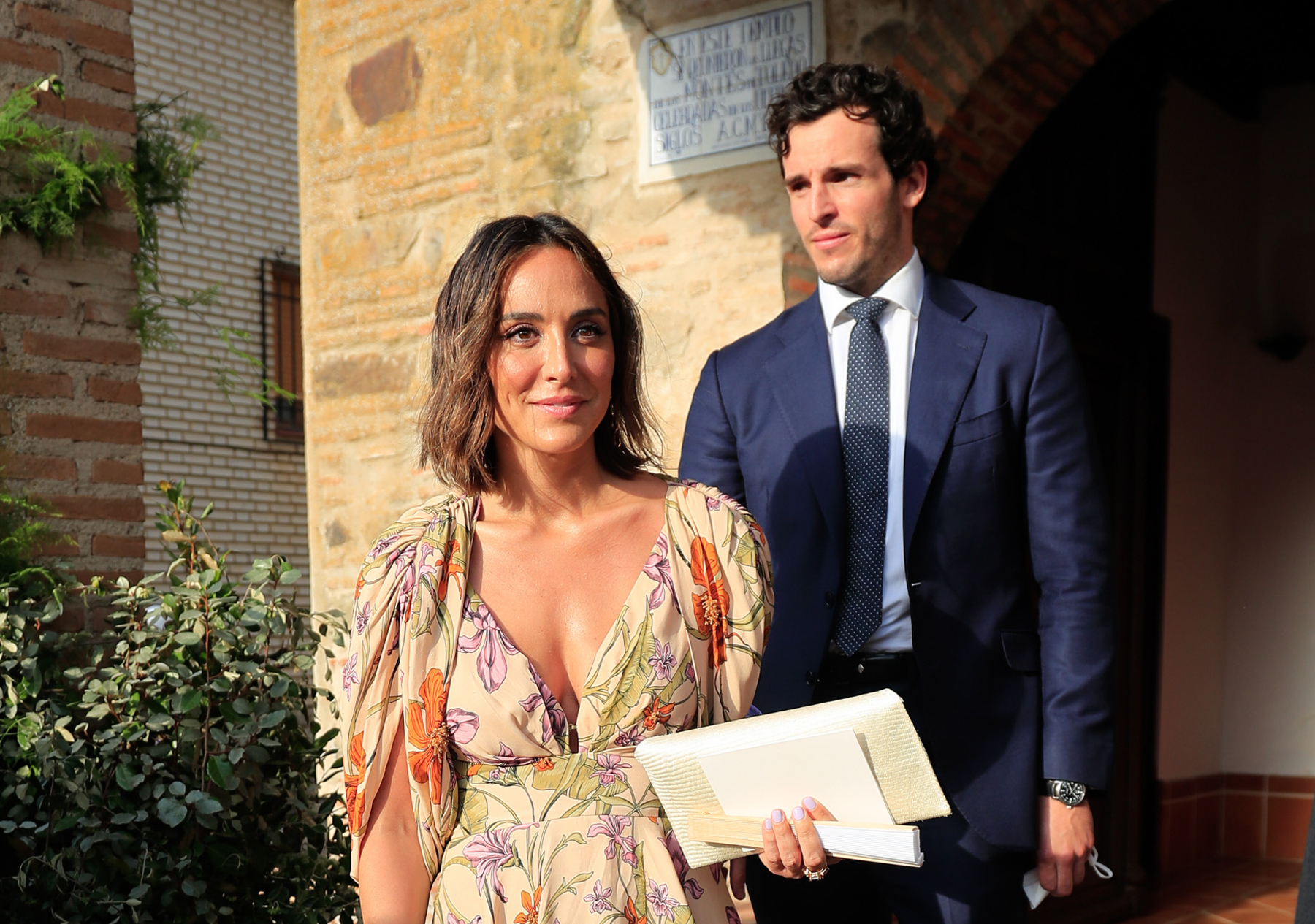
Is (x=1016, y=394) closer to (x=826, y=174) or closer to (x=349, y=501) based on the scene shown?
(x=826, y=174)

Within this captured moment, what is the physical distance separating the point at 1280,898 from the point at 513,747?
5102mm

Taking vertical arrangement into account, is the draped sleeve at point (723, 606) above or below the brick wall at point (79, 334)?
below

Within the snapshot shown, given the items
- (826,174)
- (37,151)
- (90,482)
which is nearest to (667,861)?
(826,174)

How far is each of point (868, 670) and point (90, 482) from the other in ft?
6.87

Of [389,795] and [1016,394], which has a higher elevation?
[1016,394]

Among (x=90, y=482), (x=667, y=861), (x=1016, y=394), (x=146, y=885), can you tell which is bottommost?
(x=146, y=885)

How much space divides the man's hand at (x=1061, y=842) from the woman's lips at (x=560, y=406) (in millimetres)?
1089

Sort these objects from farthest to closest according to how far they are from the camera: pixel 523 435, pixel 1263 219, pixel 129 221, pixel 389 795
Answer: pixel 1263 219 → pixel 129 221 → pixel 523 435 → pixel 389 795

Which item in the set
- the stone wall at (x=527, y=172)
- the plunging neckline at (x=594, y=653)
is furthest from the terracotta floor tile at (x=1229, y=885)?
the plunging neckline at (x=594, y=653)

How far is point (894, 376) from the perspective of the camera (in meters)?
2.36

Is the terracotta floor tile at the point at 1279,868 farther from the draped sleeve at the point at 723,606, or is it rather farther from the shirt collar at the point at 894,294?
the draped sleeve at the point at 723,606

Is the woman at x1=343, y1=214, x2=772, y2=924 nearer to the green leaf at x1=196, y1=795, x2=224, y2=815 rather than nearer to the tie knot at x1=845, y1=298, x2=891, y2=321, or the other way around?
the tie knot at x1=845, y1=298, x2=891, y2=321

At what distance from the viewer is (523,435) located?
1.82 metres

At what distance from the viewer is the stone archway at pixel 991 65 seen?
143 inches
